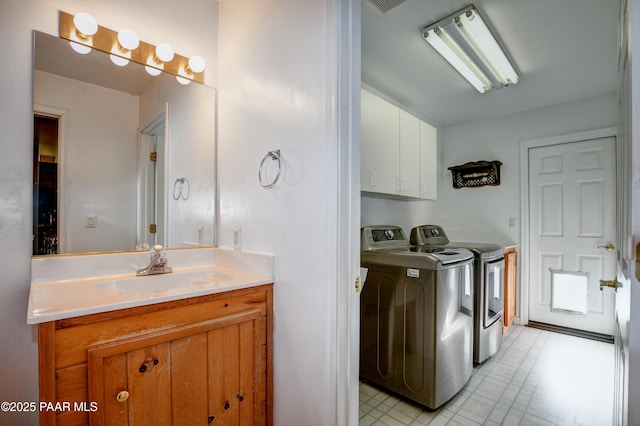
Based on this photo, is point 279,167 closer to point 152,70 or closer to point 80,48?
point 152,70

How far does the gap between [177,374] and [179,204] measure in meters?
0.97

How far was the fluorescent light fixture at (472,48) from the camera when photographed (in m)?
1.76

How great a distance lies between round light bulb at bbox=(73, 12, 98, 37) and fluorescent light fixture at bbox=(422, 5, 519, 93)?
72.5 inches

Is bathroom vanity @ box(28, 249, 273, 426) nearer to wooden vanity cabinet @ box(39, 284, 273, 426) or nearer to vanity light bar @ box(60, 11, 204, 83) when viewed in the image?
wooden vanity cabinet @ box(39, 284, 273, 426)

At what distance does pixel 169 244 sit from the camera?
1.61 metres

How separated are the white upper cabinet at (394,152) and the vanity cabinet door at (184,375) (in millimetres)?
1314

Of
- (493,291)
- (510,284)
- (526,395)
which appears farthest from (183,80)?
(510,284)

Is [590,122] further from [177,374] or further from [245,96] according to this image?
[177,374]

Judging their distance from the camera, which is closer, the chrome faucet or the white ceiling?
the chrome faucet

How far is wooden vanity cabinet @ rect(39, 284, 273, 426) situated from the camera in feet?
2.84

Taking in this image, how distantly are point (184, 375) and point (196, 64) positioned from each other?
5.24 feet

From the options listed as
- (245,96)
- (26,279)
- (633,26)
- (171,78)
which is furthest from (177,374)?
(633,26)

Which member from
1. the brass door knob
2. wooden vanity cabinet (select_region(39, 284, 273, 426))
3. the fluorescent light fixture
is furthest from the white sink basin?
the fluorescent light fixture

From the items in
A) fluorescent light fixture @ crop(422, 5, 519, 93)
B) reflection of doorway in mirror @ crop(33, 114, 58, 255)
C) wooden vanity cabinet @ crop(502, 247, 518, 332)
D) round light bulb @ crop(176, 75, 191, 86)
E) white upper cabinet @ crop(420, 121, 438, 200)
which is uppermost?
fluorescent light fixture @ crop(422, 5, 519, 93)
